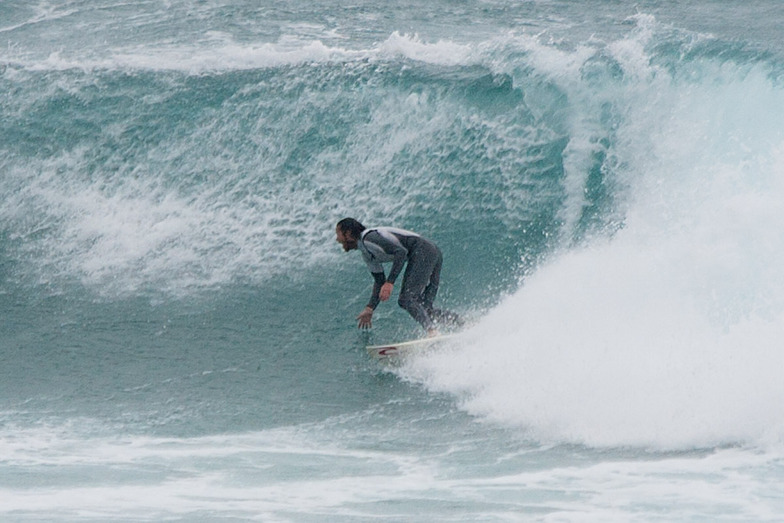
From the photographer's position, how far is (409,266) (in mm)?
10016

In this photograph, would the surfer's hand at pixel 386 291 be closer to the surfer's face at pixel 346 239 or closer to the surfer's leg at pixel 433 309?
the surfer's face at pixel 346 239

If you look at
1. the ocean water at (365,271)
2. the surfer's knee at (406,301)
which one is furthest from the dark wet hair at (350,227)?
the ocean water at (365,271)

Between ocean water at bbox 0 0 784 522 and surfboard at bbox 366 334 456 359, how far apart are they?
0.38 ft

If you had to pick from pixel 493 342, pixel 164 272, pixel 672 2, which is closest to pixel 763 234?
pixel 493 342

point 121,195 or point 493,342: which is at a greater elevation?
point 121,195

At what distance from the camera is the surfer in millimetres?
9703

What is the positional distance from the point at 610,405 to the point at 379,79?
21.0 feet

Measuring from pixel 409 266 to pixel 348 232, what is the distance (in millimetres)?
670

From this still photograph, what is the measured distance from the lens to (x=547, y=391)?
29.3 ft

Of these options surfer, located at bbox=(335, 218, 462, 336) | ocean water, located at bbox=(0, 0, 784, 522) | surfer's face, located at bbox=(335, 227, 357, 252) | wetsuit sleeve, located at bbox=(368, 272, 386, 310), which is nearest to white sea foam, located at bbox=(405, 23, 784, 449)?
ocean water, located at bbox=(0, 0, 784, 522)

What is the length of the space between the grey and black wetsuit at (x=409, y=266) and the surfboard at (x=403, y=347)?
0.14 meters

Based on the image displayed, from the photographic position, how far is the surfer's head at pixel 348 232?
9.65 metres

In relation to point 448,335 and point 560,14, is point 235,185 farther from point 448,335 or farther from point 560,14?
point 560,14

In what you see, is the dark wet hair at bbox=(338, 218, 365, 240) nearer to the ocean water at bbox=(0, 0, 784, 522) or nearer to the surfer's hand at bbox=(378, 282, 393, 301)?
the surfer's hand at bbox=(378, 282, 393, 301)
